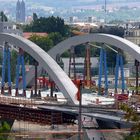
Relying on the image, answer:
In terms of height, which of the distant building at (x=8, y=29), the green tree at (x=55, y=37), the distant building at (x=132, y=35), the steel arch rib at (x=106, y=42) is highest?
the steel arch rib at (x=106, y=42)

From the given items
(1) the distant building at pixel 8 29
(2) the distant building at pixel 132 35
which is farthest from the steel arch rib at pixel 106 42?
(2) the distant building at pixel 132 35

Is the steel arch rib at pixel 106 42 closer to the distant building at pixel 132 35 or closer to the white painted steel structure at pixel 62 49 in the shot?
the white painted steel structure at pixel 62 49

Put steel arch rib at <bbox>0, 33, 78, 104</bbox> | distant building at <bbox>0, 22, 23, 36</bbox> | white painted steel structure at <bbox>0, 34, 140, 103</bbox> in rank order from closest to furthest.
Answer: steel arch rib at <bbox>0, 33, 78, 104</bbox> → white painted steel structure at <bbox>0, 34, 140, 103</bbox> → distant building at <bbox>0, 22, 23, 36</bbox>

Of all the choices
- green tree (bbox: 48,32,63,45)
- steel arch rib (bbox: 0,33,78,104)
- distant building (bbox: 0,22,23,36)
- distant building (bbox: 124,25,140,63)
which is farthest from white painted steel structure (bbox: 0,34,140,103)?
distant building (bbox: 124,25,140,63)

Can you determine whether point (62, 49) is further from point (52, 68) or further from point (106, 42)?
point (52, 68)

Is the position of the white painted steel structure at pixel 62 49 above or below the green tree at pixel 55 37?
above

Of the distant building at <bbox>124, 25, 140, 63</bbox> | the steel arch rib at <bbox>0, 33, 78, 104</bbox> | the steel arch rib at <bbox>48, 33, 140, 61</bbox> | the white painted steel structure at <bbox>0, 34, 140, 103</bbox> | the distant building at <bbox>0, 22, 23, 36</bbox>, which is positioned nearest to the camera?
the steel arch rib at <bbox>0, 33, 78, 104</bbox>

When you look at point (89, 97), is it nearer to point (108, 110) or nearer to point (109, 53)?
point (108, 110)

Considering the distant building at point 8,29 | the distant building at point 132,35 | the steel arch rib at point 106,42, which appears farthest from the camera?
the distant building at point 132,35

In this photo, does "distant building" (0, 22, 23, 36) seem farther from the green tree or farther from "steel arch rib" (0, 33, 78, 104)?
Answer: "steel arch rib" (0, 33, 78, 104)
